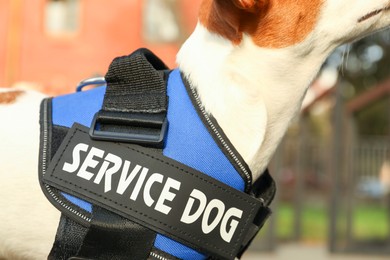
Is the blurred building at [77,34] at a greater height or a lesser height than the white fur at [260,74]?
lesser

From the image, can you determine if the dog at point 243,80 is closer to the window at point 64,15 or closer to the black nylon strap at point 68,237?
the black nylon strap at point 68,237

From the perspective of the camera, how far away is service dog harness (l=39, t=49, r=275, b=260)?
1.70 metres

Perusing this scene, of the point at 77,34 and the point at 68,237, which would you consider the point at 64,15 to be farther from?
the point at 68,237

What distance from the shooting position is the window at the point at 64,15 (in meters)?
11.8

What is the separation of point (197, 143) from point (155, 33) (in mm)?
9982

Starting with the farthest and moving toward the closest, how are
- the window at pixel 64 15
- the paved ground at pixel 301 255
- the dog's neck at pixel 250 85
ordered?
the window at pixel 64 15 → the paved ground at pixel 301 255 → the dog's neck at pixel 250 85

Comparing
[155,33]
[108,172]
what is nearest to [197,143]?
[108,172]

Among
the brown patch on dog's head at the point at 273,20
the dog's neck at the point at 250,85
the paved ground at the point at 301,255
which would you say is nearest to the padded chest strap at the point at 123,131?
the dog's neck at the point at 250,85

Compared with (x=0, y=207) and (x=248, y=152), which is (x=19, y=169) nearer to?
(x=0, y=207)

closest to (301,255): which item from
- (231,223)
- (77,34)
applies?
(77,34)

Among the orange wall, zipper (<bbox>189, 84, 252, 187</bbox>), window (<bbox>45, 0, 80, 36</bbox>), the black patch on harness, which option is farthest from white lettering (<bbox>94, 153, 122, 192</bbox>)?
window (<bbox>45, 0, 80, 36</bbox>)

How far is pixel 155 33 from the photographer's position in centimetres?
1155

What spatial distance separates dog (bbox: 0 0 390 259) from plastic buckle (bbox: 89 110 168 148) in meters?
0.14

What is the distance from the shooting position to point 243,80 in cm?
181
